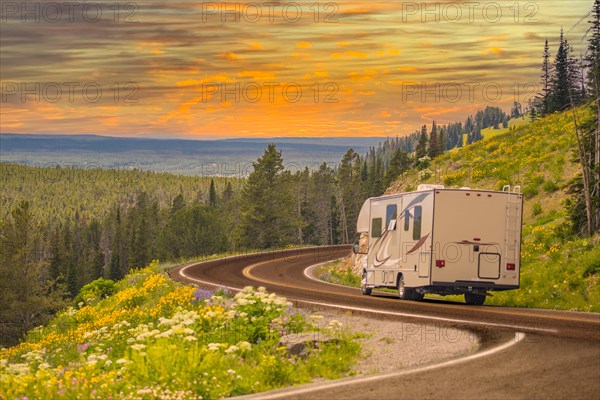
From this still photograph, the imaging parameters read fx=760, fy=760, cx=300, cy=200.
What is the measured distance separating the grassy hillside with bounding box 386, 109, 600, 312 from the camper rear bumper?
1.10 metres

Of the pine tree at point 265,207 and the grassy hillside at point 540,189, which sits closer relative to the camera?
the grassy hillside at point 540,189

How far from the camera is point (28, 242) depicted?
84.4 meters

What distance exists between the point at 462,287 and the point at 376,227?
15.8ft

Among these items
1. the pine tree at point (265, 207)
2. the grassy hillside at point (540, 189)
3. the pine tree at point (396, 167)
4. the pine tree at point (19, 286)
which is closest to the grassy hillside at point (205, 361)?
the grassy hillside at point (540, 189)

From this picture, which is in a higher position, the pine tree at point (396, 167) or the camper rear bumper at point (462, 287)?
the pine tree at point (396, 167)

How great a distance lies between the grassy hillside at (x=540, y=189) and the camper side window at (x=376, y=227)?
166 inches

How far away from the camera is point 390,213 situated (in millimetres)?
23484

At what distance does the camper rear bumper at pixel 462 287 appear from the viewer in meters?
20.7

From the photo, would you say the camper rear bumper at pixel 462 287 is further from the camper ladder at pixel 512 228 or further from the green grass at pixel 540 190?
the green grass at pixel 540 190

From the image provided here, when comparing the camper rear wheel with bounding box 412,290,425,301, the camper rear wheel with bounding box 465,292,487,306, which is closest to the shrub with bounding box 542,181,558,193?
the camper rear wheel with bounding box 412,290,425,301

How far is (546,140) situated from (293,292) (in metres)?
26.9

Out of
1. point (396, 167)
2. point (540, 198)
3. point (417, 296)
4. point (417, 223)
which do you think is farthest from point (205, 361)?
point (396, 167)

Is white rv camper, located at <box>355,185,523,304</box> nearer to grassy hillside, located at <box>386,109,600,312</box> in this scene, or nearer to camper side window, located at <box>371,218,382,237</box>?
grassy hillside, located at <box>386,109,600,312</box>

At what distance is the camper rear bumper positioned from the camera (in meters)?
20.7
